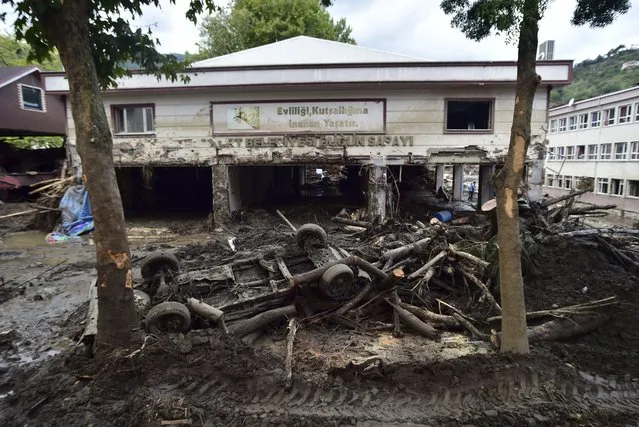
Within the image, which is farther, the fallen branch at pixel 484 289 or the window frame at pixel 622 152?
the window frame at pixel 622 152

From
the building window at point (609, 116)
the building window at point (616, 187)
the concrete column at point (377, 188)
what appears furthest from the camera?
the building window at point (609, 116)

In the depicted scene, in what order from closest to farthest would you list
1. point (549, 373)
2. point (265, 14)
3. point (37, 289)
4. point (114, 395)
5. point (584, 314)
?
point (114, 395), point (549, 373), point (584, 314), point (37, 289), point (265, 14)

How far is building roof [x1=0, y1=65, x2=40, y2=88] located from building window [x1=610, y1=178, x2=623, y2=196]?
3920cm

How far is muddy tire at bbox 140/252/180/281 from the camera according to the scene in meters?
7.29

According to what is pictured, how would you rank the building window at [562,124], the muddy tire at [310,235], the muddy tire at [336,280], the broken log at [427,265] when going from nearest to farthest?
1. the muddy tire at [336,280]
2. the broken log at [427,265]
3. the muddy tire at [310,235]
4. the building window at [562,124]

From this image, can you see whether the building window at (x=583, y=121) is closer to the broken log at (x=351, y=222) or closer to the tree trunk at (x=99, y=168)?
the broken log at (x=351, y=222)

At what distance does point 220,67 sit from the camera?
1359 cm

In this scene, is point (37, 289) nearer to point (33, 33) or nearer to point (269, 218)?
point (33, 33)

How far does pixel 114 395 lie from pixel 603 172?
3530 cm

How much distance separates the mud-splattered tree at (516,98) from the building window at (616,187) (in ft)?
97.8

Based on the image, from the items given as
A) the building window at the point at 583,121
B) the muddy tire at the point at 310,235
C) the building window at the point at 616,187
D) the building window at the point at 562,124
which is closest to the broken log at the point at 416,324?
the muddy tire at the point at 310,235

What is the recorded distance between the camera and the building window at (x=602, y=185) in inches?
1169

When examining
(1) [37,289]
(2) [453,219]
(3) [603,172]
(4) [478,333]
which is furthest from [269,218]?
(3) [603,172]

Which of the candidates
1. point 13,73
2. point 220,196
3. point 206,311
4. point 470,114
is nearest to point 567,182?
point 470,114
